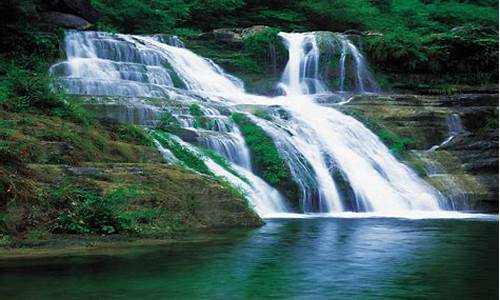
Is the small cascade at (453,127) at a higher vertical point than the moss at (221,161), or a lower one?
higher

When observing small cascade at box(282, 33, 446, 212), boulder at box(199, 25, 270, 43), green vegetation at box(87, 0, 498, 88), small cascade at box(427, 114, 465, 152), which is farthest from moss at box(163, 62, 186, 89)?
small cascade at box(427, 114, 465, 152)

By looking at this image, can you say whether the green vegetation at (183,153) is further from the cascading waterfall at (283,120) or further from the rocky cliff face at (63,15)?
the rocky cliff face at (63,15)

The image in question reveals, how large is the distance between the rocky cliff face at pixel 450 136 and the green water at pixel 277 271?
22.3 ft

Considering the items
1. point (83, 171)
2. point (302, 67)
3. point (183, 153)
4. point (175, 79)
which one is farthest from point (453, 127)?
point (83, 171)

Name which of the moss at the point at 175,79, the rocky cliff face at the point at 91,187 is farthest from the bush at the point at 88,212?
the moss at the point at 175,79

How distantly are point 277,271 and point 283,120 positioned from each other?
10884mm

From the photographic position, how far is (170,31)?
29.4 m

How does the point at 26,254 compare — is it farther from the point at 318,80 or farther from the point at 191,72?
the point at 318,80

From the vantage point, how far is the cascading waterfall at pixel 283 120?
47.0 ft

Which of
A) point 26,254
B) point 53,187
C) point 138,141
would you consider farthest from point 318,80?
point 26,254

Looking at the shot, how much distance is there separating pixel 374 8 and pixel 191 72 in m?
15.6

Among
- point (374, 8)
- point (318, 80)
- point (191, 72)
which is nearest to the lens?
point (191, 72)

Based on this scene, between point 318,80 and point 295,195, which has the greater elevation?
point 318,80

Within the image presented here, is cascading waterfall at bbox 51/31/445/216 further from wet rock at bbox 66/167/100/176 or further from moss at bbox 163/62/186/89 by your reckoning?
wet rock at bbox 66/167/100/176
